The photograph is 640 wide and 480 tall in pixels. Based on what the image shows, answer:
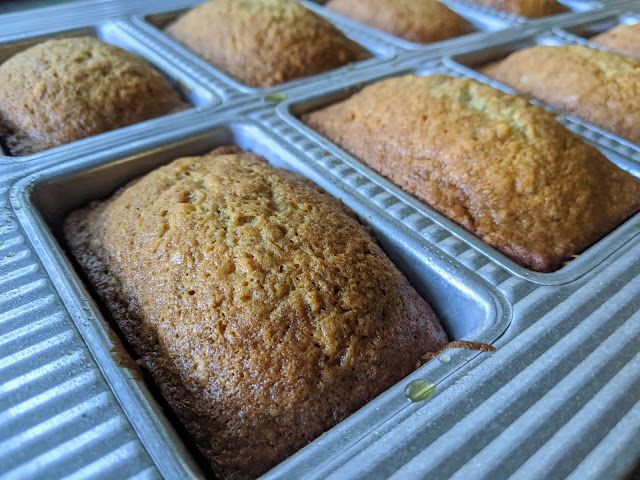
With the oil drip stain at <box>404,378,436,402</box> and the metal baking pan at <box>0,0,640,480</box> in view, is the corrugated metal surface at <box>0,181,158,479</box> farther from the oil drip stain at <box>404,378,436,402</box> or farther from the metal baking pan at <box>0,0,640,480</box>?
the oil drip stain at <box>404,378,436,402</box>

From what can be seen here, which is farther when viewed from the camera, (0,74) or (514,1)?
(514,1)

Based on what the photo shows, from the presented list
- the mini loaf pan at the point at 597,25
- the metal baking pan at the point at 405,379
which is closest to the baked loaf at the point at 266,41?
the metal baking pan at the point at 405,379

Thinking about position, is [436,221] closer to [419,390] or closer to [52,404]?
[419,390]

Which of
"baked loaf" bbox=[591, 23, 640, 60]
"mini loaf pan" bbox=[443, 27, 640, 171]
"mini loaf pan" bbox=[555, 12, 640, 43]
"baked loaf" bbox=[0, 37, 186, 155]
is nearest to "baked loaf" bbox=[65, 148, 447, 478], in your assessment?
"baked loaf" bbox=[0, 37, 186, 155]

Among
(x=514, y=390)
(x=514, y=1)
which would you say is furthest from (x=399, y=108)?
(x=514, y=1)

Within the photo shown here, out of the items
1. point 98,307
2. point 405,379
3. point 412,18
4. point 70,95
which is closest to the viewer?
point 405,379

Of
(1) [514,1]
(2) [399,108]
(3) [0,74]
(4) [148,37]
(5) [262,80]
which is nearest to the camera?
(2) [399,108]

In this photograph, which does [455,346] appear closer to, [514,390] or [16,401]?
[514,390]

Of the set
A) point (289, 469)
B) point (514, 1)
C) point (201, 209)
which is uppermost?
point (514, 1)

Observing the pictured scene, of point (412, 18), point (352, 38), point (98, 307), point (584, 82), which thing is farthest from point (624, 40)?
point (98, 307)
